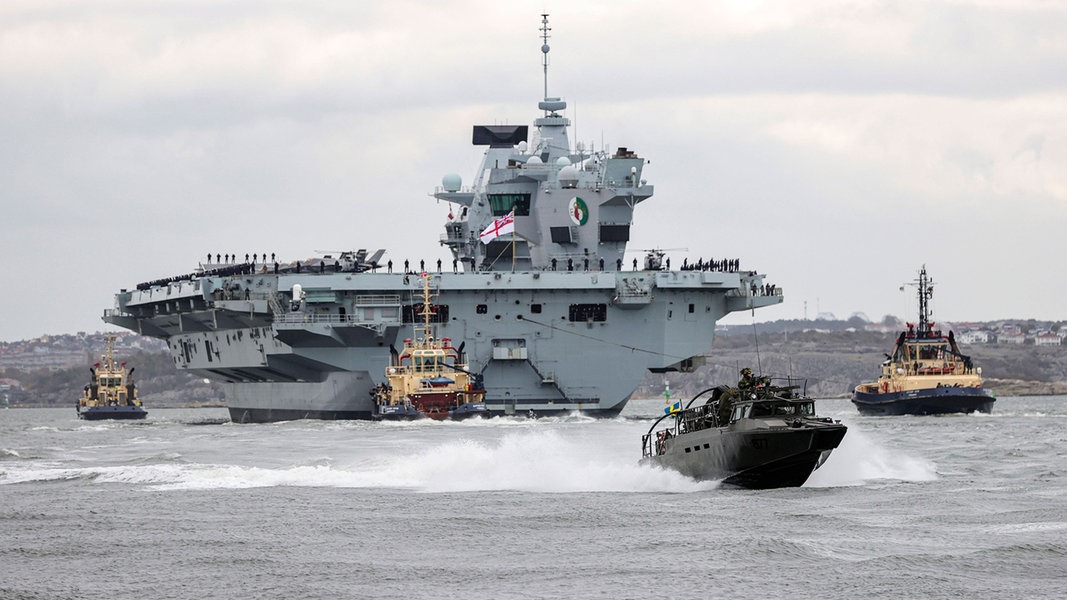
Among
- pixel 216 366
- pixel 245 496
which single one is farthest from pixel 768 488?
pixel 216 366

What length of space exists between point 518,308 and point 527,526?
130 ft

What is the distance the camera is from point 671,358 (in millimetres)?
67625

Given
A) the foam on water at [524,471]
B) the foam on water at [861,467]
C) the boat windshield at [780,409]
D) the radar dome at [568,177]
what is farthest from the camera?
the radar dome at [568,177]

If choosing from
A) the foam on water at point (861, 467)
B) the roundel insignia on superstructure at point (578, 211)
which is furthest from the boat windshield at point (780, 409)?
the roundel insignia on superstructure at point (578, 211)

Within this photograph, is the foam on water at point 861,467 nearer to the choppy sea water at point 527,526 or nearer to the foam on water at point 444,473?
the choppy sea water at point 527,526

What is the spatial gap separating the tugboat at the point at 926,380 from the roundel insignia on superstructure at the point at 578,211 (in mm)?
14221

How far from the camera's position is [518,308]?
66062 mm

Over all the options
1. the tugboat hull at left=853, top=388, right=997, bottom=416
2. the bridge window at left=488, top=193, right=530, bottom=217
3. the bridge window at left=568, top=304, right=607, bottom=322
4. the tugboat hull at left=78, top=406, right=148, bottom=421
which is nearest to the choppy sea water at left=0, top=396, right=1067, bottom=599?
the bridge window at left=568, top=304, right=607, bottom=322

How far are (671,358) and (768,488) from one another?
123ft

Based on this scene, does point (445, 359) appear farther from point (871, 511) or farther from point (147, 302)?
point (871, 511)

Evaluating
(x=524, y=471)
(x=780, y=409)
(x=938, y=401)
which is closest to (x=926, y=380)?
(x=938, y=401)

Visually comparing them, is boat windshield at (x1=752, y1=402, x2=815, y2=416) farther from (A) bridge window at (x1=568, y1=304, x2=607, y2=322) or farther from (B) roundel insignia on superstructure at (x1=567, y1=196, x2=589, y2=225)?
(B) roundel insignia on superstructure at (x1=567, y1=196, x2=589, y2=225)

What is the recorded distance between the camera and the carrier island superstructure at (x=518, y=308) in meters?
65.5

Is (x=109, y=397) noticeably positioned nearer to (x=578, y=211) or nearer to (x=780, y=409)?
(x=578, y=211)
